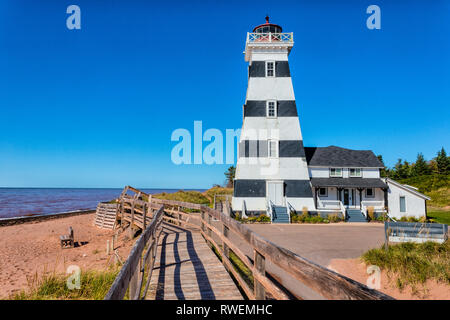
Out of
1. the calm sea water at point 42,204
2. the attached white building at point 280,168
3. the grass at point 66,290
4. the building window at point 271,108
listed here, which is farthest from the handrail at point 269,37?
the calm sea water at point 42,204

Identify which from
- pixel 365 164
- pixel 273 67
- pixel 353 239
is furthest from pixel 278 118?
pixel 353 239

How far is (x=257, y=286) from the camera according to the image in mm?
3592

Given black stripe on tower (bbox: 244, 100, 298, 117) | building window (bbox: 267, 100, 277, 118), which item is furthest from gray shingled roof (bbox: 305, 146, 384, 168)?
building window (bbox: 267, 100, 277, 118)

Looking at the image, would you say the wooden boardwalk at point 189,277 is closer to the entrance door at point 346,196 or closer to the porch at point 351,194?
the porch at point 351,194

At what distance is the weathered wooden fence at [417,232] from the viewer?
29.3 ft

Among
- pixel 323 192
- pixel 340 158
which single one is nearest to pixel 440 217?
pixel 340 158

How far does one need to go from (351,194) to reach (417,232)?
43.9 ft

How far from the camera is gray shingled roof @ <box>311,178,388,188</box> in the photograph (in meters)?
20.8

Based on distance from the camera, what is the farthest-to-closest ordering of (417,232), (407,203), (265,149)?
(407,203), (265,149), (417,232)

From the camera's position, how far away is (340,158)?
23.1 meters

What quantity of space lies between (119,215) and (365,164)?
1990 centimetres

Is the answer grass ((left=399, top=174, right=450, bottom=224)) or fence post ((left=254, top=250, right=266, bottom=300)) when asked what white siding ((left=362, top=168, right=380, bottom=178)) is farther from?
fence post ((left=254, top=250, right=266, bottom=300))

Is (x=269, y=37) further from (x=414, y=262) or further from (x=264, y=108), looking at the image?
(x=414, y=262)
